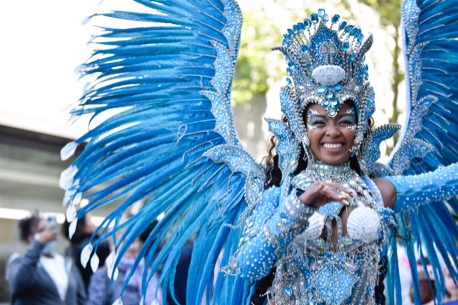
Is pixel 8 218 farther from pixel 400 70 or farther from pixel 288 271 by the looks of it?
pixel 400 70

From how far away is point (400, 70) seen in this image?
10.4 m

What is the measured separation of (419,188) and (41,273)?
368cm

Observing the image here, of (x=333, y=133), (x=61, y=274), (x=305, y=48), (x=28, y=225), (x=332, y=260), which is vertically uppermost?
(x=305, y=48)

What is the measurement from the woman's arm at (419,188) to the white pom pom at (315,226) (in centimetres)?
40

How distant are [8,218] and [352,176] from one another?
5.39m

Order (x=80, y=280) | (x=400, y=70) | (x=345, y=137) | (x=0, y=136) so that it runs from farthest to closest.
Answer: (x=400, y=70) → (x=0, y=136) → (x=80, y=280) → (x=345, y=137)

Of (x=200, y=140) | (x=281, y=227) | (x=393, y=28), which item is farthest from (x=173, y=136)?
(x=393, y=28)

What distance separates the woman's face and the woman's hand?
0.69 ft

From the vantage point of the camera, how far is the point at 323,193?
96.4 inches

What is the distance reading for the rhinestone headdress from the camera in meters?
2.69

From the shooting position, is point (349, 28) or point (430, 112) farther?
point (430, 112)

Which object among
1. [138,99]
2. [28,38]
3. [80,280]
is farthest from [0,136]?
[138,99]

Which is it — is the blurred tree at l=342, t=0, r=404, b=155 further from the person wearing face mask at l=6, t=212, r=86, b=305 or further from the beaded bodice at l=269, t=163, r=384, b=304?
the beaded bodice at l=269, t=163, r=384, b=304

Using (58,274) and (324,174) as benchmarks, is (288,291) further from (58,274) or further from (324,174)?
(58,274)
